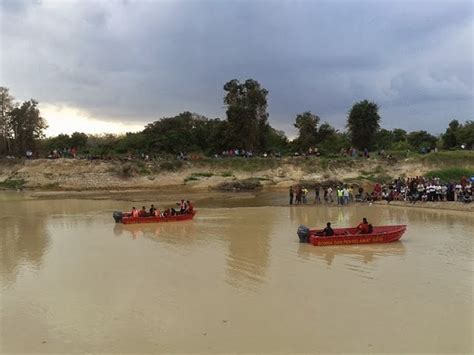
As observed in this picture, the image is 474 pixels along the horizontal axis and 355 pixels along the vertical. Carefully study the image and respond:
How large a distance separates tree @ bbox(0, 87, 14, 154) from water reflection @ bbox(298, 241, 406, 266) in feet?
197

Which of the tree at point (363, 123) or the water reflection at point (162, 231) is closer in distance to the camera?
the water reflection at point (162, 231)

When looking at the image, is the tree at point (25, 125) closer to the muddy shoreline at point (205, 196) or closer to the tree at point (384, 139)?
the muddy shoreline at point (205, 196)

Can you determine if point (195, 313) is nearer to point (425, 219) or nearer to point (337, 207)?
point (425, 219)

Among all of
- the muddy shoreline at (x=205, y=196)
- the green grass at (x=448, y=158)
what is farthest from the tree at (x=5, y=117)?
the green grass at (x=448, y=158)

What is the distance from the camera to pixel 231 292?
13531mm

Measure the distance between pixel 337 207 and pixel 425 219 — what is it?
319 inches

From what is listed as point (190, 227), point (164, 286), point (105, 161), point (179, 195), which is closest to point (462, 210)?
point (190, 227)

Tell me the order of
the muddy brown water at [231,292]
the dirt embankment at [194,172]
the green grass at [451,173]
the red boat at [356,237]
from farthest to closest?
the dirt embankment at [194,172], the green grass at [451,173], the red boat at [356,237], the muddy brown water at [231,292]

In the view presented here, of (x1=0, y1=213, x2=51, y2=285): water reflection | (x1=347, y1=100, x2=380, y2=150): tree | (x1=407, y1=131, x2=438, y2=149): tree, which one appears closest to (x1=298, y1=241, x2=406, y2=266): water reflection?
(x1=0, y1=213, x2=51, y2=285): water reflection

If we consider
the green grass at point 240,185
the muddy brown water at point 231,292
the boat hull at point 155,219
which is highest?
the green grass at point 240,185

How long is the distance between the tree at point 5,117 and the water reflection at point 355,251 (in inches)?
2362

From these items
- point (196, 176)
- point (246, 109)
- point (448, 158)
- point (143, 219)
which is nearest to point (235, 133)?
point (246, 109)

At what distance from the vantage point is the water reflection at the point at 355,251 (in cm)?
1816

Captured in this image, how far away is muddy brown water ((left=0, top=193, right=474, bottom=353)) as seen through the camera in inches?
402
